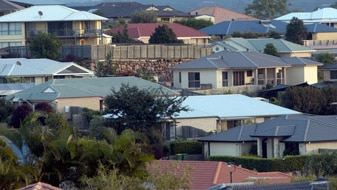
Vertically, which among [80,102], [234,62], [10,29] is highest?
[10,29]

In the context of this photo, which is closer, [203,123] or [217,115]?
[203,123]

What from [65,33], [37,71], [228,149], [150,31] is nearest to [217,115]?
[228,149]

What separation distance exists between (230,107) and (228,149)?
9.23 metres

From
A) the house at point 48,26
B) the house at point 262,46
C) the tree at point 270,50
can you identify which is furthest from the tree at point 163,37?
the tree at point 270,50

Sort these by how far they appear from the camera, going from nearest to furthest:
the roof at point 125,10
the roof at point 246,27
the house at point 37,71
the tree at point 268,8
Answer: the house at point 37,71
the roof at point 246,27
the roof at point 125,10
the tree at point 268,8

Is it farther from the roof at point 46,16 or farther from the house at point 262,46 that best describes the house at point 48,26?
the house at point 262,46

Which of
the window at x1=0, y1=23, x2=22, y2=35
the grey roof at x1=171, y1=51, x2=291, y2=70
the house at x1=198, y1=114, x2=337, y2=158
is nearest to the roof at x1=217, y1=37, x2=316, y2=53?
the grey roof at x1=171, y1=51, x2=291, y2=70

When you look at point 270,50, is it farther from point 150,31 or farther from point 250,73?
point 150,31

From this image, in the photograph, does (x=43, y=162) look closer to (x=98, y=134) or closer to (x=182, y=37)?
(x=98, y=134)

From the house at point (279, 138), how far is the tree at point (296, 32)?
43.4m

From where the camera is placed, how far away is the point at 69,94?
55.1 m

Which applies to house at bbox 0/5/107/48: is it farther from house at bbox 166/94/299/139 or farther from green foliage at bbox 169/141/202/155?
green foliage at bbox 169/141/202/155

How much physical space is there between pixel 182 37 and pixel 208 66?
88.2 ft

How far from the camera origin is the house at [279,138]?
42.3 meters
